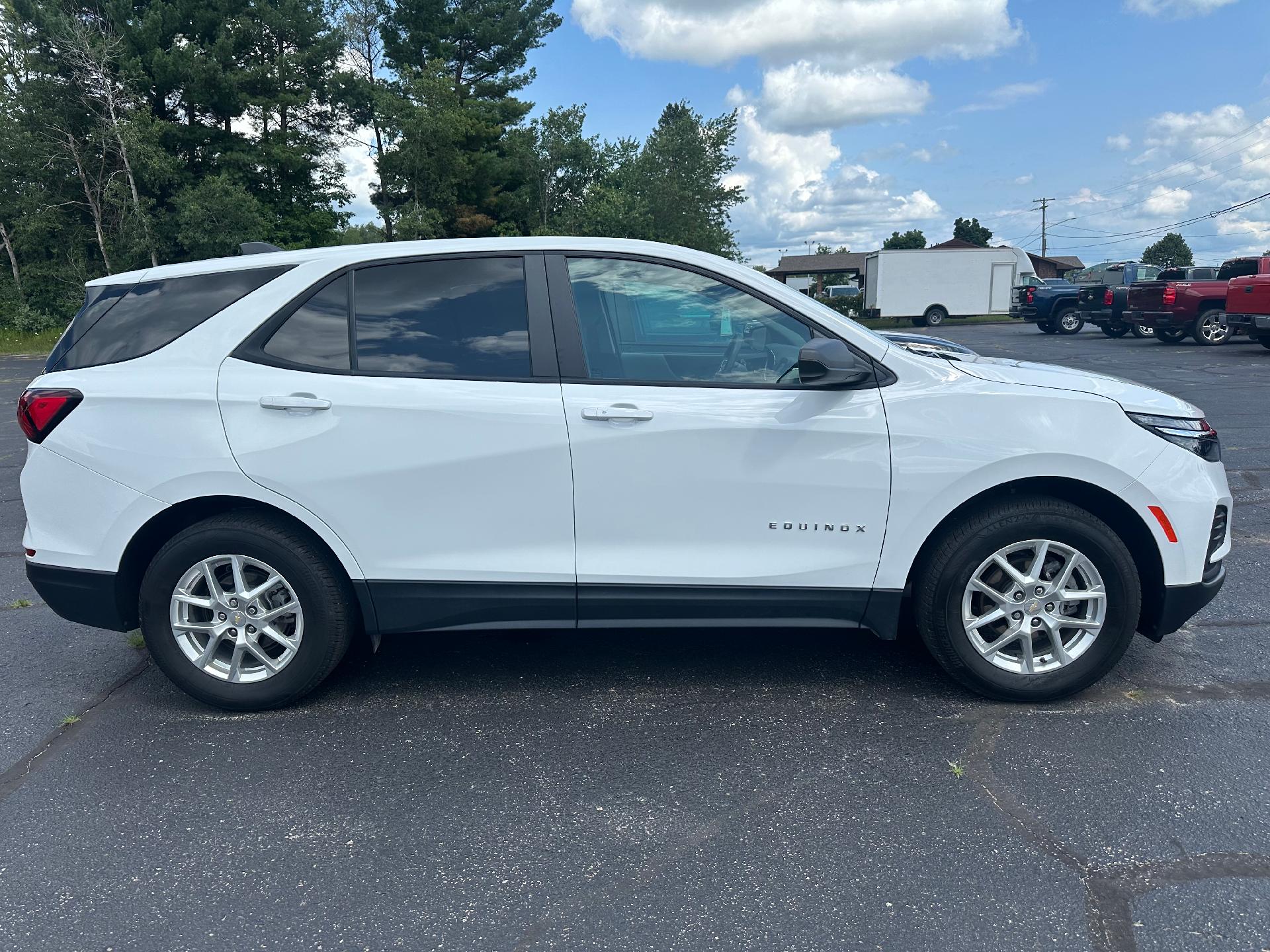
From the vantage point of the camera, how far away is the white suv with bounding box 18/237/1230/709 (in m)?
3.41

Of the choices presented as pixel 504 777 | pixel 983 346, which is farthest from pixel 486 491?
pixel 983 346

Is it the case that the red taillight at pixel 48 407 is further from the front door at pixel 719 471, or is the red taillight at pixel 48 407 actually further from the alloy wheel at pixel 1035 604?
the alloy wheel at pixel 1035 604

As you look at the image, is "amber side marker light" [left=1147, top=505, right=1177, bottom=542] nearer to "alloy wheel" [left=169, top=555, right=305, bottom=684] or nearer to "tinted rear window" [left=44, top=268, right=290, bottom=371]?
"alloy wheel" [left=169, top=555, right=305, bottom=684]

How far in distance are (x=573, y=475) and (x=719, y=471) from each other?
542 mm

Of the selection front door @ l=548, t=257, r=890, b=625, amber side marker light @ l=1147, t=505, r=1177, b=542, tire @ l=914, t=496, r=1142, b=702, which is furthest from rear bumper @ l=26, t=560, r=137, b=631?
amber side marker light @ l=1147, t=505, r=1177, b=542

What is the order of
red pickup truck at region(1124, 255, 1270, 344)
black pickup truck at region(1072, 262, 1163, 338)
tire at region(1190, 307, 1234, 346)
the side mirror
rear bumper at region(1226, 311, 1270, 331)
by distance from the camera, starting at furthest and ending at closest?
1. black pickup truck at region(1072, 262, 1163, 338)
2. tire at region(1190, 307, 1234, 346)
3. red pickup truck at region(1124, 255, 1270, 344)
4. rear bumper at region(1226, 311, 1270, 331)
5. the side mirror

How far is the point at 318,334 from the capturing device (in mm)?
3562

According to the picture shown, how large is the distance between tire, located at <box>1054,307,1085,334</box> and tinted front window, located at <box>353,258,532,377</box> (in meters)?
28.8

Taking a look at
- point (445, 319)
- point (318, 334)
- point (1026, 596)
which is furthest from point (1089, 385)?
point (318, 334)

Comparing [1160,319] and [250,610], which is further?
[1160,319]

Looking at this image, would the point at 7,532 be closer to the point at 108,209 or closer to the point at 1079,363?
the point at 1079,363

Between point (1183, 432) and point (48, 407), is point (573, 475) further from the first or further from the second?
point (1183, 432)

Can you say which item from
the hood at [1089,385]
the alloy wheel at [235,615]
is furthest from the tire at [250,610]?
the hood at [1089,385]

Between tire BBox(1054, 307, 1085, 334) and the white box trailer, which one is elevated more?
the white box trailer
